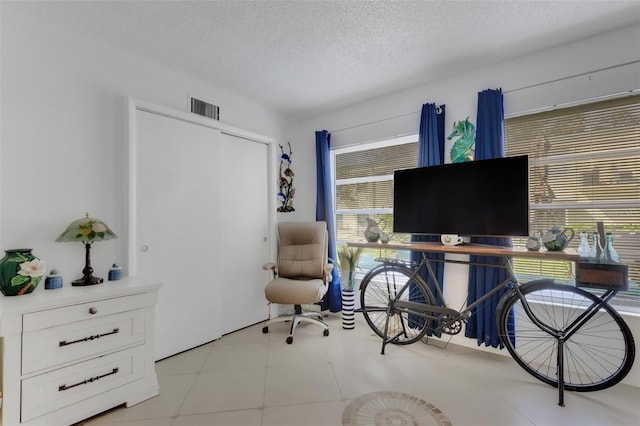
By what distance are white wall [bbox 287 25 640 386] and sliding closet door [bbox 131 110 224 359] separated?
1.66m

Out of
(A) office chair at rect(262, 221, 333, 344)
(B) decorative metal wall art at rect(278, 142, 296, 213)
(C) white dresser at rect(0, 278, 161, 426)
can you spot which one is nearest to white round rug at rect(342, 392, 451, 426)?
(A) office chair at rect(262, 221, 333, 344)

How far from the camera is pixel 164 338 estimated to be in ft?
8.21

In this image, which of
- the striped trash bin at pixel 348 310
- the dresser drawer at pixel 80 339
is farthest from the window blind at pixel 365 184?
the dresser drawer at pixel 80 339

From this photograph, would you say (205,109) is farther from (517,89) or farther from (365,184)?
(517,89)

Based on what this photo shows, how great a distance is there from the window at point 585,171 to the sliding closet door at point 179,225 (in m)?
2.82

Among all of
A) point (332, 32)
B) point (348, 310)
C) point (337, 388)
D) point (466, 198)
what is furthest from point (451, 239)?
point (332, 32)

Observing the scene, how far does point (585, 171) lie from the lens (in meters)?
2.26

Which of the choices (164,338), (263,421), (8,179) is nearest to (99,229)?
(8,179)

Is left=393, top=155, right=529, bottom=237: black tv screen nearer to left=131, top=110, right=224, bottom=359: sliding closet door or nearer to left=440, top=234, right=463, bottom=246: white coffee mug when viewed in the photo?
left=440, top=234, right=463, bottom=246: white coffee mug

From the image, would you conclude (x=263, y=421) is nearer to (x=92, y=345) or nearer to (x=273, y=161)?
(x=92, y=345)

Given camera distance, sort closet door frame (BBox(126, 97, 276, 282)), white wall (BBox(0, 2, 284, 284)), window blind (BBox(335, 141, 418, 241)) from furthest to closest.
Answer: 1. window blind (BBox(335, 141, 418, 241))
2. closet door frame (BBox(126, 97, 276, 282))
3. white wall (BBox(0, 2, 284, 284))

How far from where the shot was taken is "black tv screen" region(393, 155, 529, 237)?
2141mm

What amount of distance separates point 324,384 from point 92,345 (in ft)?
4.98

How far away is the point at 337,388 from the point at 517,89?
2.81 metres
